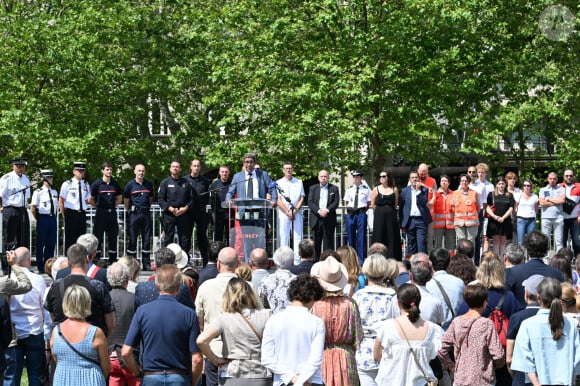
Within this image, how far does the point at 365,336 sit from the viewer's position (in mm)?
8836

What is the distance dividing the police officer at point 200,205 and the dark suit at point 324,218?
197 centimetres

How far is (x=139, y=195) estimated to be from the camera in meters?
18.5

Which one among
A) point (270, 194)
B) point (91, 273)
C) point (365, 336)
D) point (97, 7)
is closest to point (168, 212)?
point (270, 194)

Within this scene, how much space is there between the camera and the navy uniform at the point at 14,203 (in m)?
17.6

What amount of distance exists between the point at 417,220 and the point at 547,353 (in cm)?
1044

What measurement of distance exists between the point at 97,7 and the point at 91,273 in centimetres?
2357

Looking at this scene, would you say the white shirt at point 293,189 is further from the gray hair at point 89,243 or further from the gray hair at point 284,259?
the gray hair at point 89,243

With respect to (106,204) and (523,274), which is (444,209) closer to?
(106,204)

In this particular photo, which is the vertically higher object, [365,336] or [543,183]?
[543,183]

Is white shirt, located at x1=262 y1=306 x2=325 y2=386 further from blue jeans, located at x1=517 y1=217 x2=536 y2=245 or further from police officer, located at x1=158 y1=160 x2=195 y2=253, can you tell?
blue jeans, located at x1=517 y1=217 x2=536 y2=245

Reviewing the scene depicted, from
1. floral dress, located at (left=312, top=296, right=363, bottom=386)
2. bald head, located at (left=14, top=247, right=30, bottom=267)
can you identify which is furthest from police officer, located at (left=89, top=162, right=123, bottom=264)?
floral dress, located at (left=312, top=296, right=363, bottom=386)

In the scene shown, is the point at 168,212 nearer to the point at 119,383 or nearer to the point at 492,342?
the point at 119,383

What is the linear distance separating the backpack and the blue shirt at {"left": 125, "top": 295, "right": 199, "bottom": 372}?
268 cm

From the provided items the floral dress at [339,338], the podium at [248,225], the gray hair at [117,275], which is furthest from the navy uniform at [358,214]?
the floral dress at [339,338]
